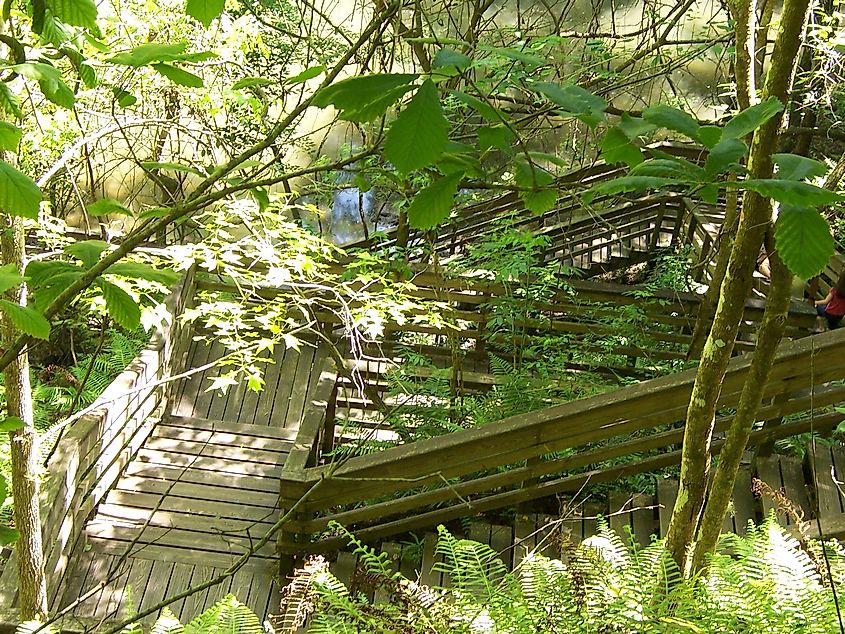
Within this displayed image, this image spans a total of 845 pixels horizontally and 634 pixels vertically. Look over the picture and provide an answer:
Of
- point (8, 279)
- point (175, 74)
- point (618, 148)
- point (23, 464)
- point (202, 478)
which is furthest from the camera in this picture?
point (202, 478)

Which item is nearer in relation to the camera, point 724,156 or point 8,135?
point 724,156

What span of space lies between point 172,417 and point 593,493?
12.5 ft

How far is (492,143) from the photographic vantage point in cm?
147

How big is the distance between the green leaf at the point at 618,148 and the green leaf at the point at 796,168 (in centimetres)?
28

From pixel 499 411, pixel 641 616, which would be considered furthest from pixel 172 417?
pixel 641 616

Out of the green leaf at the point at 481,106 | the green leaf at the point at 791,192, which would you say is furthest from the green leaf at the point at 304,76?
the green leaf at the point at 791,192

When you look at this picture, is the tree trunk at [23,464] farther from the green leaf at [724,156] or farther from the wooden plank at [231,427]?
the wooden plank at [231,427]

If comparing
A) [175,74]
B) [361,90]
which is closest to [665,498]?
[175,74]

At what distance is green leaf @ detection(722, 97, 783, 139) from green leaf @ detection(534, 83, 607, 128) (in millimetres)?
189

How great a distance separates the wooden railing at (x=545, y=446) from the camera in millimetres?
4148

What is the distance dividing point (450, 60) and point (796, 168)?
1.70 feet

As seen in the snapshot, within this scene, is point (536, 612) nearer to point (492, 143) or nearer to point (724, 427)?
point (492, 143)

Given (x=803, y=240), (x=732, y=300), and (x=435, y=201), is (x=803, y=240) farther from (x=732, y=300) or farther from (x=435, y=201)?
(x=732, y=300)

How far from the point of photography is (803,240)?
44.9 inches
